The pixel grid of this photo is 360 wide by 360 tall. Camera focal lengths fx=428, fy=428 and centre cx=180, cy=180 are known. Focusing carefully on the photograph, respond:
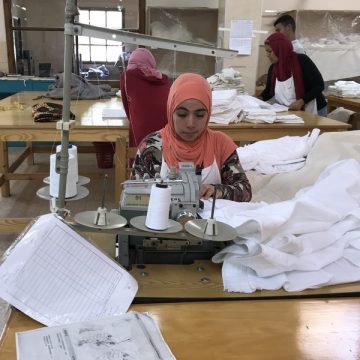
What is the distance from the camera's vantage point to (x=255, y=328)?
84 cm

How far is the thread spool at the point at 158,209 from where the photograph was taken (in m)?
0.95

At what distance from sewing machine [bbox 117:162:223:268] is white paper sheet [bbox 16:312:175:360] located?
0.72ft

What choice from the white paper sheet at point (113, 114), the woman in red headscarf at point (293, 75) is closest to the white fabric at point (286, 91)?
the woman in red headscarf at point (293, 75)

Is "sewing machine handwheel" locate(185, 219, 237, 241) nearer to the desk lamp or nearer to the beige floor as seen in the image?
the desk lamp

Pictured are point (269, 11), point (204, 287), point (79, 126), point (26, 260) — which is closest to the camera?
point (26, 260)

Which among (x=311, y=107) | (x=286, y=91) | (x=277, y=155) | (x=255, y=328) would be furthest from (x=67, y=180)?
(x=311, y=107)

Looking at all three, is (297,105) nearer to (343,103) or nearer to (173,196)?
(343,103)

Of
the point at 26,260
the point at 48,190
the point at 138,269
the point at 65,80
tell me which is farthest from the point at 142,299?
the point at 65,80

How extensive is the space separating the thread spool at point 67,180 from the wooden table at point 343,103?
376 cm

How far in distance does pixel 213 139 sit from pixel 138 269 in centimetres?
83

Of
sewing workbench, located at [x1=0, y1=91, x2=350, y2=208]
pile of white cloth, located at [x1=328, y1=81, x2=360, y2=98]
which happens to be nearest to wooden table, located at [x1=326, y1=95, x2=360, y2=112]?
pile of white cloth, located at [x1=328, y1=81, x2=360, y2=98]

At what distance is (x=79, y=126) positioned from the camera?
2.39 metres

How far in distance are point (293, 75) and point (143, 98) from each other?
1.48 metres

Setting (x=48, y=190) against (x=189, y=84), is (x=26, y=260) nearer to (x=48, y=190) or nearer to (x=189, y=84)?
(x=48, y=190)
